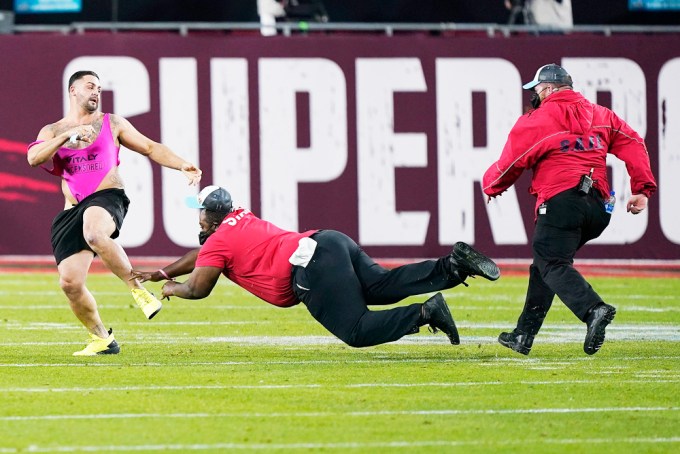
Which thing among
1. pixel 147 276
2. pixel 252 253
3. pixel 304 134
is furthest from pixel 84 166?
pixel 304 134

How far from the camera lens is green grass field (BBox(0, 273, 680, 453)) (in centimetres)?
731

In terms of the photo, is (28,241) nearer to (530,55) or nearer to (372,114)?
(372,114)

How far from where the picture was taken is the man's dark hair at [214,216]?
1035 cm

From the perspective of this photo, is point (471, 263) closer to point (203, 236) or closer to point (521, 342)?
point (521, 342)

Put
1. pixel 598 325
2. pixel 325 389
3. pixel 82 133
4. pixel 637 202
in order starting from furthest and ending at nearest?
pixel 637 202 → pixel 82 133 → pixel 598 325 → pixel 325 389

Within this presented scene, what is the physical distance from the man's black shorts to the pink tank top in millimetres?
83

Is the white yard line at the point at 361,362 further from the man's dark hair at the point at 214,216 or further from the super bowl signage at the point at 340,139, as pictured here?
the super bowl signage at the point at 340,139

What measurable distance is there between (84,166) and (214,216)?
1217 millimetres

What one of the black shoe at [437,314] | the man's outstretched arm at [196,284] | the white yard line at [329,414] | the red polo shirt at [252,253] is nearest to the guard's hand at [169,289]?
the man's outstretched arm at [196,284]

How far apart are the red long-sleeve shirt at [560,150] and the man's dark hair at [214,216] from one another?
6.19ft

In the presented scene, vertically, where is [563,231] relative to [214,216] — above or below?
below

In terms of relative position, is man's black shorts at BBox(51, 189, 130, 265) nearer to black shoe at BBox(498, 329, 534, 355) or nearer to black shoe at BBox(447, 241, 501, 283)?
black shoe at BBox(447, 241, 501, 283)

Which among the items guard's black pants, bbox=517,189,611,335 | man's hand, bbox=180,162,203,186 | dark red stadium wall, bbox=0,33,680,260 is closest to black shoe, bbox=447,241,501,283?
guard's black pants, bbox=517,189,611,335

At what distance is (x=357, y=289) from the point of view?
10.2m
